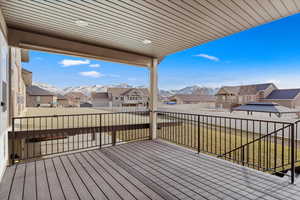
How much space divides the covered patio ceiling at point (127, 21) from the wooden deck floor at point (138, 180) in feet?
8.02

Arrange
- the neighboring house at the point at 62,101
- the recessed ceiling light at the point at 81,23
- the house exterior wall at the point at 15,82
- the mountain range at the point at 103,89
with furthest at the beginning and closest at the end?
the neighboring house at the point at 62,101, the mountain range at the point at 103,89, the house exterior wall at the point at 15,82, the recessed ceiling light at the point at 81,23

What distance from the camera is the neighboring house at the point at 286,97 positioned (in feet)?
21.3

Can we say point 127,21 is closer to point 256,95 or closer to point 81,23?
point 81,23

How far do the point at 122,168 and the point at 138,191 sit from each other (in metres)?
0.84

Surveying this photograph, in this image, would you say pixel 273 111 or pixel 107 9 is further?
pixel 273 111

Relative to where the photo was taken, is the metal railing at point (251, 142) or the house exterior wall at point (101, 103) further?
the house exterior wall at point (101, 103)

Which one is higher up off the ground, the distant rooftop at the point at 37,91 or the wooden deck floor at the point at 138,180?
the distant rooftop at the point at 37,91

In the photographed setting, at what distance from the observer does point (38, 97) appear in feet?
61.9

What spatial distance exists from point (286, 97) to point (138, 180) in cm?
794

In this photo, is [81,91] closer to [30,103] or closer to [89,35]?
[30,103]

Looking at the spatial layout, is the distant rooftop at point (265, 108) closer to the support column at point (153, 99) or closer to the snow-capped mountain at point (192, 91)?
the support column at point (153, 99)

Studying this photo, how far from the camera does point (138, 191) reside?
6.98ft

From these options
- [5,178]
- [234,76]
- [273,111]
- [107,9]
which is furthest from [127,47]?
[234,76]

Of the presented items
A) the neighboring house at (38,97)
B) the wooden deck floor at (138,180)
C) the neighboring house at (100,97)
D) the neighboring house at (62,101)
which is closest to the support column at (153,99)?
the wooden deck floor at (138,180)
